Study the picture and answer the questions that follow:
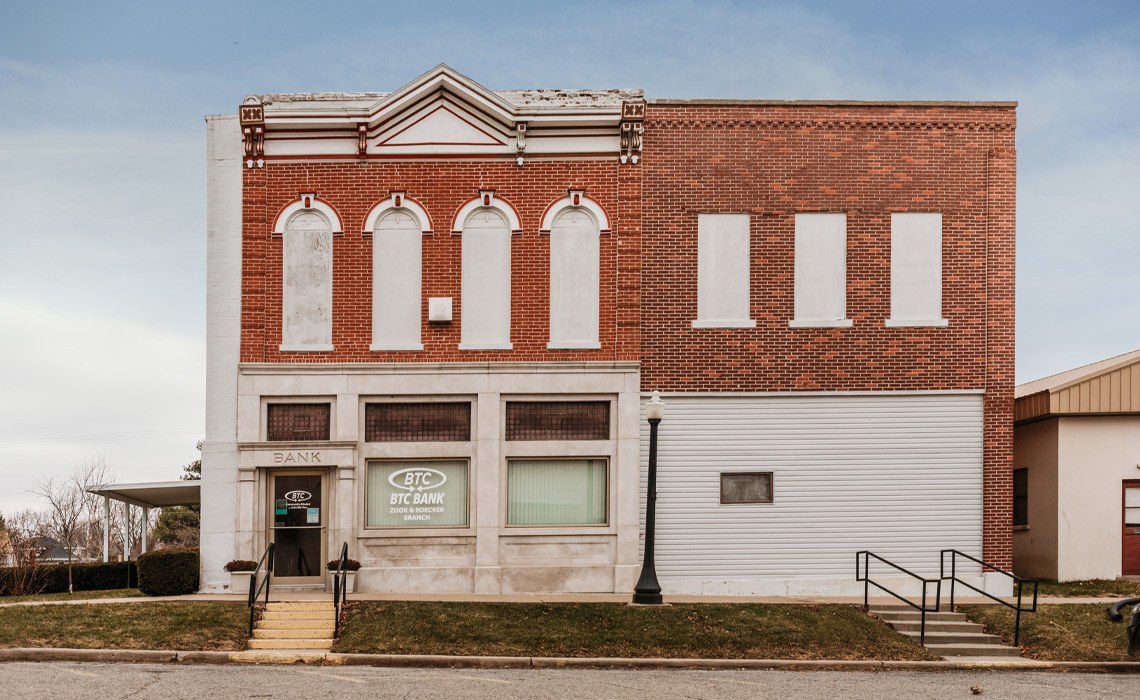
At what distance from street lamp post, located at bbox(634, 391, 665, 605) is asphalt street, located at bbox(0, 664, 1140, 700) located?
3.42 meters

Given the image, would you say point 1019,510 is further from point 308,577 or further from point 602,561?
point 308,577

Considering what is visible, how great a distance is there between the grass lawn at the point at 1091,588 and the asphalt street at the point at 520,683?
19.5 ft

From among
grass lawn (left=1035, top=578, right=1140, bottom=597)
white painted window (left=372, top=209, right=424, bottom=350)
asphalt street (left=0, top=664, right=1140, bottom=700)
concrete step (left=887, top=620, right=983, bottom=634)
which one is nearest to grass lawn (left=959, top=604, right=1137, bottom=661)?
concrete step (left=887, top=620, right=983, bottom=634)

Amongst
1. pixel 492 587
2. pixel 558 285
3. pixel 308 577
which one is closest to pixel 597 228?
pixel 558 285

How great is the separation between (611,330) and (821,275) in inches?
161

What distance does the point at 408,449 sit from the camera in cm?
2067

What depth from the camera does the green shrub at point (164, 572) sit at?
1967 centimetres

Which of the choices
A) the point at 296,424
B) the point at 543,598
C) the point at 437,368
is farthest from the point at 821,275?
the point at 296,424

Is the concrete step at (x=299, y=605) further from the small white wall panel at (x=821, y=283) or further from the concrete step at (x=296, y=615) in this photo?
the small white wall panel at (x=821, y=283)

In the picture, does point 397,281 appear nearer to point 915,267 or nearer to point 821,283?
point 821,283

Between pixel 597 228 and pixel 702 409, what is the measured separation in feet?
12.8

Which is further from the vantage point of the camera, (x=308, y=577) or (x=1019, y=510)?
(x=1019, y=510)

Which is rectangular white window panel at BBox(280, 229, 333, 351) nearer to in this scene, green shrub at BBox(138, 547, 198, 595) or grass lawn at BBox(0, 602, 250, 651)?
green shrub at BBox(138, 547, 198, 595)

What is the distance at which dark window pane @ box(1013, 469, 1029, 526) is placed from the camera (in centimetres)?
2453
